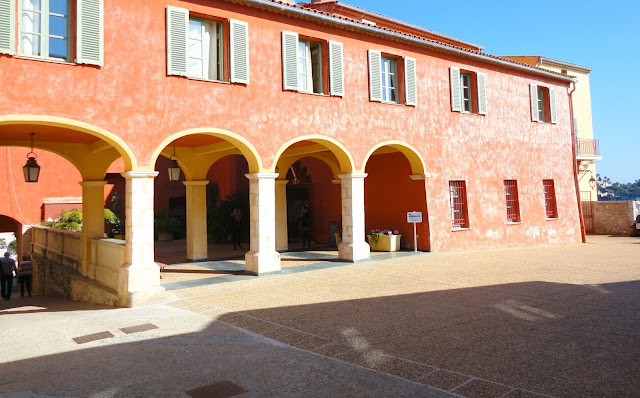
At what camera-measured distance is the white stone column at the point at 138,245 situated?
8.70 m

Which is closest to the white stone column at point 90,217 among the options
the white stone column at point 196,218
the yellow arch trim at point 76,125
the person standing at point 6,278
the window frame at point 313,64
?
the white stone column at point 196,218

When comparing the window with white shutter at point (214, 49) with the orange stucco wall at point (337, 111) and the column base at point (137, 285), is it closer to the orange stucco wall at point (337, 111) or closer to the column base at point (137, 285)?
the orange stucco wall at point (337, 111)

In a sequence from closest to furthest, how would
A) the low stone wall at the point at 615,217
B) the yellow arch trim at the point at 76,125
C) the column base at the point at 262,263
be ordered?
the yellow arch trim at the point at 76,125 → the column base at the point at 262,263 → the low stone wall at the point at 615,217

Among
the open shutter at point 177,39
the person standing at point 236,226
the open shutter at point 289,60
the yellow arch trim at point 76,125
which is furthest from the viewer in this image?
the person standing at point 236,226

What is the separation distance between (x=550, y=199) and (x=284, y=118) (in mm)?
12419

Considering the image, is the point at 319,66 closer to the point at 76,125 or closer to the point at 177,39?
the point at 177,39

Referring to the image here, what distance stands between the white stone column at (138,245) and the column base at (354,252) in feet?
17.2

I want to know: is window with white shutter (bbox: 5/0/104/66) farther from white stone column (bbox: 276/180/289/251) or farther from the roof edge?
white stone column (bbox: 276/180/289/251)

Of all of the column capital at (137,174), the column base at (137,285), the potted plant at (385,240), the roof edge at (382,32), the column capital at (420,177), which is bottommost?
the column base at (137,285)

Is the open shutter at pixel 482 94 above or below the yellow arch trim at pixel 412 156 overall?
above

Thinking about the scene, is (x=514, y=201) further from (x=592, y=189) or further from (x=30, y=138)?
(x=30, y=138)

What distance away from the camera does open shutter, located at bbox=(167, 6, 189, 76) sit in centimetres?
958

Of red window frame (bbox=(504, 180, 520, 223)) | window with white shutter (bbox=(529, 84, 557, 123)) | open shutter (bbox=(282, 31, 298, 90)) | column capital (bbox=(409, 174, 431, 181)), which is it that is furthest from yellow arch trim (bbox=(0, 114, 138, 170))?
window with white shutter (bbox=(529, 84, 557, 123))

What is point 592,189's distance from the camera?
25938mm
